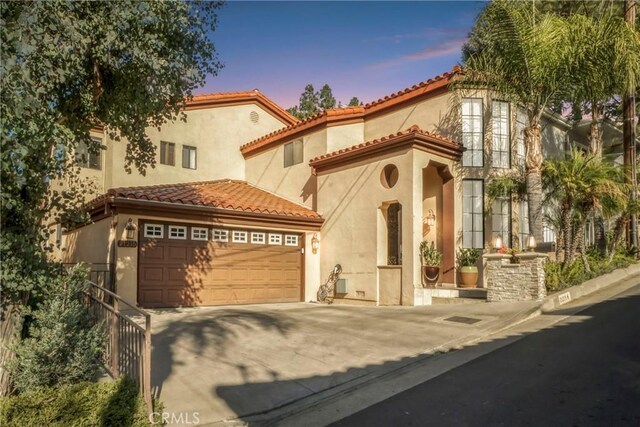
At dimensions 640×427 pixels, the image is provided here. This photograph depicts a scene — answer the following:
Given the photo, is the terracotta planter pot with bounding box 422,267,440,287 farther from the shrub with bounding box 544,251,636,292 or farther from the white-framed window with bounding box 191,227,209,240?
the white-framed window with bounding box 191,227,209,240

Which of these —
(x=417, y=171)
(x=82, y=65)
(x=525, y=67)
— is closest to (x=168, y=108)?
(x=82, y=65)

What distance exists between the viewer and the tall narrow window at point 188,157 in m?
19.0

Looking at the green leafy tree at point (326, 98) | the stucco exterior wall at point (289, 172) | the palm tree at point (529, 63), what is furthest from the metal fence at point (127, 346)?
the green leafy tree at point (326, 98)

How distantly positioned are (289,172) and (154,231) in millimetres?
6735

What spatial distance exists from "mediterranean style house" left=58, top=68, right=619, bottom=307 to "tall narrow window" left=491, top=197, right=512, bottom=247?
32mm

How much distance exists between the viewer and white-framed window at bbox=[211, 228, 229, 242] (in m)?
14.0

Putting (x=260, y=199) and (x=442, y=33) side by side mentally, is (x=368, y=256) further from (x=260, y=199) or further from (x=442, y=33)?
(x=442, y=33)

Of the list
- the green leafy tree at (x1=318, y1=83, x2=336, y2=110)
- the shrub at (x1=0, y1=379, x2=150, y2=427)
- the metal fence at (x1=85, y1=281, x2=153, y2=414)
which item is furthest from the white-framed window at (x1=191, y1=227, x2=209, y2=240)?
the green leafy tree at (x1=318, y1=83, x2=336, y2=110)

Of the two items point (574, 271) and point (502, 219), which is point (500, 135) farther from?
point (574, 271)

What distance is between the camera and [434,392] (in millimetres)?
5840

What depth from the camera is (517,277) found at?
37.0 feet

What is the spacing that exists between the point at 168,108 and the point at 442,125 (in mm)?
9756

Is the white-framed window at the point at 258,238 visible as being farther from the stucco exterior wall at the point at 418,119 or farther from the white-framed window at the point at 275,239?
the stucco exterior wall at the point at 418,119

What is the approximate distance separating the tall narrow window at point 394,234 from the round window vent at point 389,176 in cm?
70
